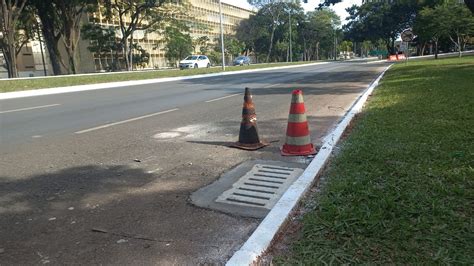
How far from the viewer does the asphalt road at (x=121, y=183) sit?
312 centimetres

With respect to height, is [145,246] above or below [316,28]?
below

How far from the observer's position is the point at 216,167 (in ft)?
17.5

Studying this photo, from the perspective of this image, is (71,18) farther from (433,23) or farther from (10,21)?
(433,23)

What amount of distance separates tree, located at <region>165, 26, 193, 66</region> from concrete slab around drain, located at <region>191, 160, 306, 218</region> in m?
53.4

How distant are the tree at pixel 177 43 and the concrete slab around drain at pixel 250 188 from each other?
5340cm

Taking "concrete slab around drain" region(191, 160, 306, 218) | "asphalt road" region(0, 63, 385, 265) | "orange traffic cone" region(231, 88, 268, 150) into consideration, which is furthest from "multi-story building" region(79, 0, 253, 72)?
"concrete slab around drain" region(191, 160, 306, 218)

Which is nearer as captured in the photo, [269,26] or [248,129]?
[248,129]

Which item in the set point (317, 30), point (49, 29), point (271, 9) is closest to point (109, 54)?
point (49, 29)

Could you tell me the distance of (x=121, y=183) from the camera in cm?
466

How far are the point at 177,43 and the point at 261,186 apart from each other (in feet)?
189

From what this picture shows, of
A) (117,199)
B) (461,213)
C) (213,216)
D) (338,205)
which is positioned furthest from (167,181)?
(461,213)

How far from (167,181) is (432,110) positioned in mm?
5663

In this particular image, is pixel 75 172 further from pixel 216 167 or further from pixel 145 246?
pixel 145 246

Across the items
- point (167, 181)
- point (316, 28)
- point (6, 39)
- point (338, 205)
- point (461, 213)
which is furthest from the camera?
point (316, 28)
